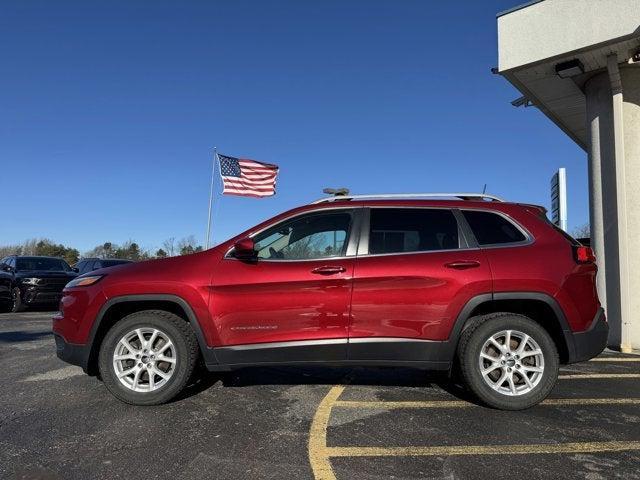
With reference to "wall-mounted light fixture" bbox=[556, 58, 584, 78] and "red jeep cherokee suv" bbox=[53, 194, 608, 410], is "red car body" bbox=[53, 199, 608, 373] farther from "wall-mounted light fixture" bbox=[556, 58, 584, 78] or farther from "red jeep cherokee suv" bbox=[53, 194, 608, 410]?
"wall-mounted light fixture" bbox=[556, 58, 584, 78]

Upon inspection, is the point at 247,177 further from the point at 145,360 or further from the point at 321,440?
the point at 321,440

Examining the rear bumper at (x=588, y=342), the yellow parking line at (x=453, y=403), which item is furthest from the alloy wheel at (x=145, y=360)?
the rear bumper at (x=588, y=342)

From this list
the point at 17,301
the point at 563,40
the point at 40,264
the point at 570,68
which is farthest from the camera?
the point at 40,264

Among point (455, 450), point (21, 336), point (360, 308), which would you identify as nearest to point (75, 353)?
point (360, 308)

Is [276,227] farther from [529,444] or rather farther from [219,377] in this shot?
[529,444]

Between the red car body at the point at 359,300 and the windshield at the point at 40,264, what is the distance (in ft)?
40.4

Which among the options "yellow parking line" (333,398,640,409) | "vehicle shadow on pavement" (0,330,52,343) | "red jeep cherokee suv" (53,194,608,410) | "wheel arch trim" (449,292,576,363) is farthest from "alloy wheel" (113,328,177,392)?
"vehicle shadow on pavement" (0,330,52,343)

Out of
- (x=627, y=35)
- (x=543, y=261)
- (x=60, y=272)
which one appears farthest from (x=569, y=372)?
(x=60, y=272)

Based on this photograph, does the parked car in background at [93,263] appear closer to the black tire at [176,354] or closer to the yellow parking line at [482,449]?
the black tire at [176,354]

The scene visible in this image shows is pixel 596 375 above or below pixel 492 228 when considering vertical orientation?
below

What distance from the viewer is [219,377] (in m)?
5.70

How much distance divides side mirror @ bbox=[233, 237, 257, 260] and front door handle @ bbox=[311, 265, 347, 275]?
0.58 meters

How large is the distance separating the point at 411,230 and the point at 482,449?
1.98 meters

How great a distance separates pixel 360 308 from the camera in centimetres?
446
